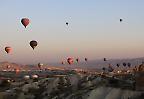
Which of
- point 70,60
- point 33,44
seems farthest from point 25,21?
point 70,60

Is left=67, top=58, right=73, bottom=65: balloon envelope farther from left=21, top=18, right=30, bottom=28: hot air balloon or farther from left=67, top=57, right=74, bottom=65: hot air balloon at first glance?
left=21, top=18, right=30, bottom=28: hot air balloon

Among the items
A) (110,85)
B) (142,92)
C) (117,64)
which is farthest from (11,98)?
(117,64)

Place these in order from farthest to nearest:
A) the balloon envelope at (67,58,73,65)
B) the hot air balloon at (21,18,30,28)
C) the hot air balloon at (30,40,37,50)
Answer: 1. the balloon envelope at (67,58,73,65)
2. the hot air balloon at (30,40,37,50)
3. the hot air balloon at (21,18,30,28)

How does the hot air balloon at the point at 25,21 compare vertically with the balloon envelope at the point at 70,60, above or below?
above

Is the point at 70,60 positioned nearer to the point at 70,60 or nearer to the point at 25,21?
the point at 70,60

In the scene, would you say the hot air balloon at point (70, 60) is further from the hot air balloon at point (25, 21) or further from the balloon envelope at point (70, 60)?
the hot air balloon at point (25, 21)

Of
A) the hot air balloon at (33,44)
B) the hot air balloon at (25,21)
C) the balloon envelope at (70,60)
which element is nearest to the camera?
the hot air balloon at (25,21)

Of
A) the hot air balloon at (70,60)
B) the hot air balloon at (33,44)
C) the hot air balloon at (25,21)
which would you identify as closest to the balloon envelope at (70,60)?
the hot air balloon at (70,60)

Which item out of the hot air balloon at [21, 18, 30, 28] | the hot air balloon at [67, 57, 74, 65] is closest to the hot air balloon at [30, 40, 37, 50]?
the hot air balloon at [21, 18, 30, 28]

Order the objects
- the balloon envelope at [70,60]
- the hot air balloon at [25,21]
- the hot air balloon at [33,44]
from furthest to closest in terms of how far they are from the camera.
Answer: the balloon envelope at [70,60], the hot air balloon at [33,44], the hot air balloon at [25,21]

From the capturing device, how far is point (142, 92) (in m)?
36.0

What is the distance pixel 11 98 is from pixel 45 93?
4.57 meters

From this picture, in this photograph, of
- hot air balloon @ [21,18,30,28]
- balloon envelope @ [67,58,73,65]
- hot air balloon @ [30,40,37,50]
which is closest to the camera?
hot air balloon @ [21,18,30,28]

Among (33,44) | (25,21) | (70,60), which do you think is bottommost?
(70,60)
